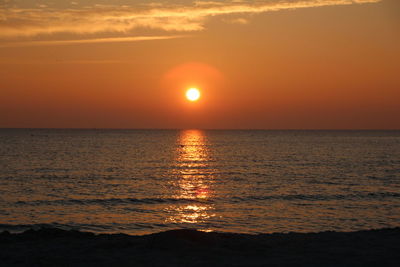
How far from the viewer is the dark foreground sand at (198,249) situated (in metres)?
13.4

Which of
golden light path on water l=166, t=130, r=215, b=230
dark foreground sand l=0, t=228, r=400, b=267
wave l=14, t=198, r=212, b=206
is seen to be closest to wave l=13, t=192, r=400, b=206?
wave l=14, t=198, r=212, b=206

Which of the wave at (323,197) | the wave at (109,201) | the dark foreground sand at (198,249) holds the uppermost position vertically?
the wave at (323,197)

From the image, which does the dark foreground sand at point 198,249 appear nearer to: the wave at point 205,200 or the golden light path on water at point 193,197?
the golden light path on water at point 193,197

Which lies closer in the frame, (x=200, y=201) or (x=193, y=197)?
(x=200, y=201)

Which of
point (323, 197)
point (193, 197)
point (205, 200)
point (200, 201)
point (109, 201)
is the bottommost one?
point (109, 201)

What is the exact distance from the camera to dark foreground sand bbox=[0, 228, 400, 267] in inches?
529

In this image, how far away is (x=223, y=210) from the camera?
103 feet

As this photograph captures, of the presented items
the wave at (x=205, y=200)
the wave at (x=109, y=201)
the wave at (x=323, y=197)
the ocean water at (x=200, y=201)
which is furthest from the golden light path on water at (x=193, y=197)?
the wave at (x=323, y=197)

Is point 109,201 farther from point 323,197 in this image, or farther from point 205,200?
point 323,197

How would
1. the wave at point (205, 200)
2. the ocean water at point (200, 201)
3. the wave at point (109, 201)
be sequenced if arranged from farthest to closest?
the wave at point (205, 200) → the wave at point (109, 201) → the ocean water at point (200, 201)

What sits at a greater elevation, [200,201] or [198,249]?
[200,201]

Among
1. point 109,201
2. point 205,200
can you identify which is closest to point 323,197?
point 205,200

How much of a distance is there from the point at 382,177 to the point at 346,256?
42346 millimetres

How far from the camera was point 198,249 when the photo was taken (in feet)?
48.6
